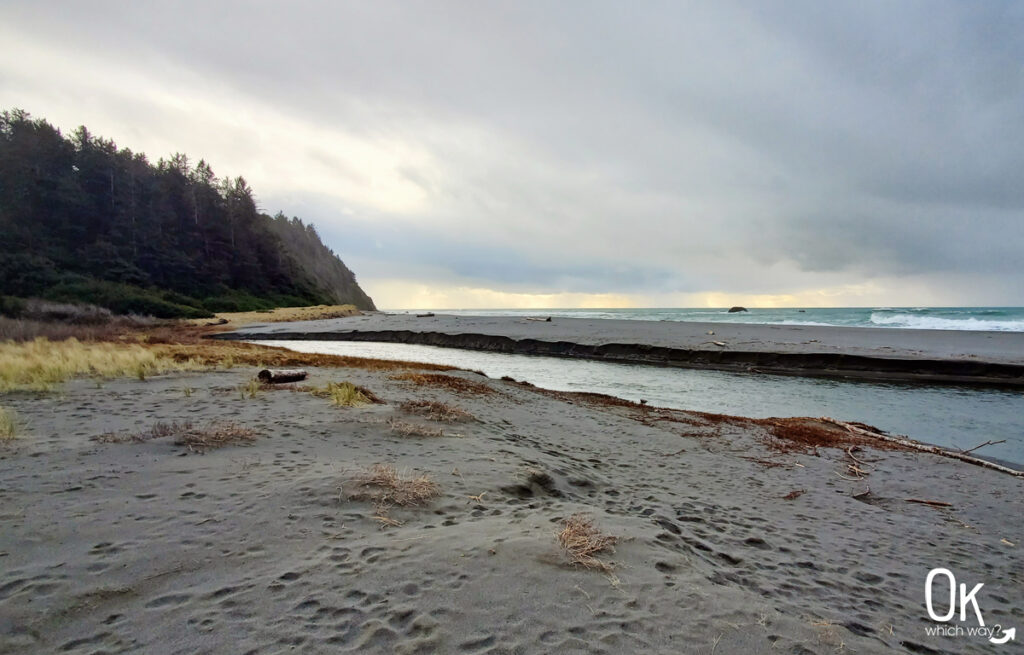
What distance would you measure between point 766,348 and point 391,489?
2476cm

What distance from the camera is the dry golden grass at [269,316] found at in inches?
1604

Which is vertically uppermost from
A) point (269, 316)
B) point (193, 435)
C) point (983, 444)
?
point (269, 316)

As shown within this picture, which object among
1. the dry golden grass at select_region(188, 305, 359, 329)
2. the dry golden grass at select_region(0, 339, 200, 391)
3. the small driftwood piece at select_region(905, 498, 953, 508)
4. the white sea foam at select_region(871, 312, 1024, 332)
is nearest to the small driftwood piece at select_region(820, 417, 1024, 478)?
the small driftwood piece at select_region(905, 498, 953, 508)

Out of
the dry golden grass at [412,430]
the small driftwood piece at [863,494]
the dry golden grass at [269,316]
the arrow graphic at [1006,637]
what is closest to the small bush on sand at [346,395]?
the dry golden grass at [412,430]

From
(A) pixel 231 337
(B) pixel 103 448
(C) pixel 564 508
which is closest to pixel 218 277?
(A) pixel 231 337

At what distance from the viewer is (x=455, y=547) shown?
12.4ft

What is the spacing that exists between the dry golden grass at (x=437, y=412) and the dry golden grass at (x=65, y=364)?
707cm

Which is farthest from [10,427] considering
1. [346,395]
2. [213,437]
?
[346,395]

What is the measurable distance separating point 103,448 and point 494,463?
4838mm

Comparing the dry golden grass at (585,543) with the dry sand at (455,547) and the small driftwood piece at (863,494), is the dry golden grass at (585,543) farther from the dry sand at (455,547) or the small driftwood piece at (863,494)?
the small driftwood piece at (863,494)

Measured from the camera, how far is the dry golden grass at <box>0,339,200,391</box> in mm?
9539

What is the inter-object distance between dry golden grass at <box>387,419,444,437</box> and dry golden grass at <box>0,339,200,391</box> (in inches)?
284

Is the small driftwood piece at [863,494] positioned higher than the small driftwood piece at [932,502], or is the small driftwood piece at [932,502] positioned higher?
the small driftwood piece at [932,502]

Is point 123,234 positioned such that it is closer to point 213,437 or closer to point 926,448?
point 213,437
